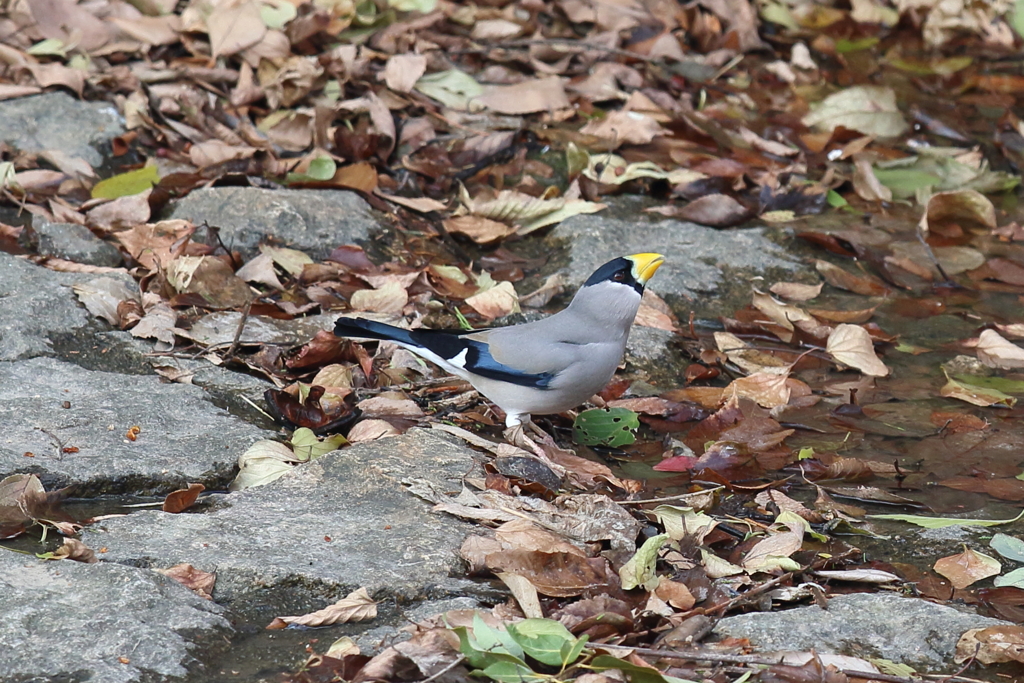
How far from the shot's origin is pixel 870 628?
2.61 metres

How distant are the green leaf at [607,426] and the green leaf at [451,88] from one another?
255 centimetres

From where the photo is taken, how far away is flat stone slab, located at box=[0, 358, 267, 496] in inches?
120

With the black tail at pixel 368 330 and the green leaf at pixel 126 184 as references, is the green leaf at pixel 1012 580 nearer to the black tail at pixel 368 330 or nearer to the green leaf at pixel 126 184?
the black tail at pixel 368 330

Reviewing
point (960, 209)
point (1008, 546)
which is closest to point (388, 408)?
point (1008, 546)

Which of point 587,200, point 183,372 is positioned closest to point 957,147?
point 587,200

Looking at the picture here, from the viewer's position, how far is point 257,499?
296 cm

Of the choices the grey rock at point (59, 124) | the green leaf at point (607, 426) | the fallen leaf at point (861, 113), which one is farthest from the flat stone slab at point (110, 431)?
the fallen leaf at point (861, 113)

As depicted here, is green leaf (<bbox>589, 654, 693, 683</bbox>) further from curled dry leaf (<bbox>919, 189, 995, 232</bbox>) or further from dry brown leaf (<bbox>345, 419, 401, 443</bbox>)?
curled dry leaf (<bbox>919, 189, 995, 232</bbox>)

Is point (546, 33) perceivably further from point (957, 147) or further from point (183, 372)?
point (183, 372)

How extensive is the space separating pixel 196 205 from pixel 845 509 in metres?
2.87

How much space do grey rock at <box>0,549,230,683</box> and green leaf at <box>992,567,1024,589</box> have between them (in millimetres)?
1893

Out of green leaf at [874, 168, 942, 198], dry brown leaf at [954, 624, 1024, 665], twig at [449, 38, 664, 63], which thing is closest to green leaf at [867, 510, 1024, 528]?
dry brown leaf at [954, 624, 1024, 665]

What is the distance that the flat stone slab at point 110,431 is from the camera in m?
3.04

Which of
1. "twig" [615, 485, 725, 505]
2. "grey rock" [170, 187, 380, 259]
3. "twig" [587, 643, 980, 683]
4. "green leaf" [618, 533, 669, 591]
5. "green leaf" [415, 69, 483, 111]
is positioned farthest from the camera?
"green leaf" [415, 69, 483, 111]
